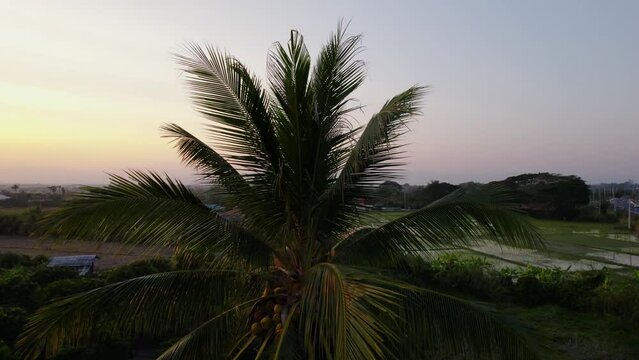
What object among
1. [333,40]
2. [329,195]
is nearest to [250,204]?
[329,195]

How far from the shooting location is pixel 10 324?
7.02 m

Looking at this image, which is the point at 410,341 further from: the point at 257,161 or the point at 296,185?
the point at 257,161

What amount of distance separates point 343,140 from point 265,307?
5.66 ft

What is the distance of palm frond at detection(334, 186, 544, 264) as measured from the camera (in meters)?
4.62

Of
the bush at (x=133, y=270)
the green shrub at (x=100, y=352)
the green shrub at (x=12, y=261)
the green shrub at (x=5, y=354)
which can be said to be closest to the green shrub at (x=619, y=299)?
the bush at (x=133, y=270)

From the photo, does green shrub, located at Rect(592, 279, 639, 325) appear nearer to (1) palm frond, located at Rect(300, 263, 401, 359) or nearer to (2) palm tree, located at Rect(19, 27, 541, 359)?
(2) palm tree, located at Rect(19, 27, 541, 359)

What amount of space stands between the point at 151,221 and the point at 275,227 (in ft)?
3.95

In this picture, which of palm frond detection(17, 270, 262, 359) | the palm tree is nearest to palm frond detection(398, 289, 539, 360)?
the palm tree

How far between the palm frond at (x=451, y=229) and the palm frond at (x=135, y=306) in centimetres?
114

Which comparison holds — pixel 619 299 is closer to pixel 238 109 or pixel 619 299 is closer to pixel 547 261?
pixel 547 261

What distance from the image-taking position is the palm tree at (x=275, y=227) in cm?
425

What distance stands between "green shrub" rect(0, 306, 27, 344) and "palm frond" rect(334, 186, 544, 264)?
5013 millimetres

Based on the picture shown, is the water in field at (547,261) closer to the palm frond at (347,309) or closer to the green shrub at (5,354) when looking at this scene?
the green shrub at (5,354)

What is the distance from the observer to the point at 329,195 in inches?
188
